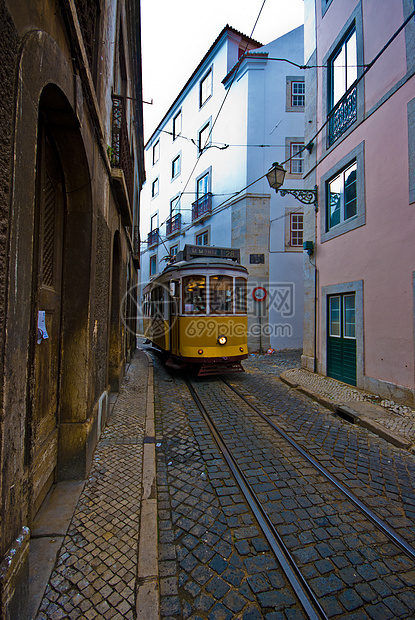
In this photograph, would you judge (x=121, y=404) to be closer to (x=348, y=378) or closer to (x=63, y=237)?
(x=63, y=237)

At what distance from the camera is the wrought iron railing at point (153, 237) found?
961 inches

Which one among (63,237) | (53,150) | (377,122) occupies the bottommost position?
(63,237)

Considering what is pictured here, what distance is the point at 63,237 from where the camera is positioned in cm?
323

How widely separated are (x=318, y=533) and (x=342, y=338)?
6.00 metres

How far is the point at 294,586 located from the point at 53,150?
402cm

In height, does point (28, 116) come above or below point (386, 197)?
below

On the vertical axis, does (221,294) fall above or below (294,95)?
below

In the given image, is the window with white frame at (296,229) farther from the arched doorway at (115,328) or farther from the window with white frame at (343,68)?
the arched doorway at (115,328)

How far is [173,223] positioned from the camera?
21359 millimetres

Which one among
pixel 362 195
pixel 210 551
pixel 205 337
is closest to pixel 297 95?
pixel 362 195

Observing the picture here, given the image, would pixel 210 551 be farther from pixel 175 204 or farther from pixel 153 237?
pixel 153 237

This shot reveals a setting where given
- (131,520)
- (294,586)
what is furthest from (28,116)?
(294,586)

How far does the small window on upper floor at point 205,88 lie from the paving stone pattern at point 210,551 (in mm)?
19395

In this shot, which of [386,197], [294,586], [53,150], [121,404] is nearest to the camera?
[294,586]
